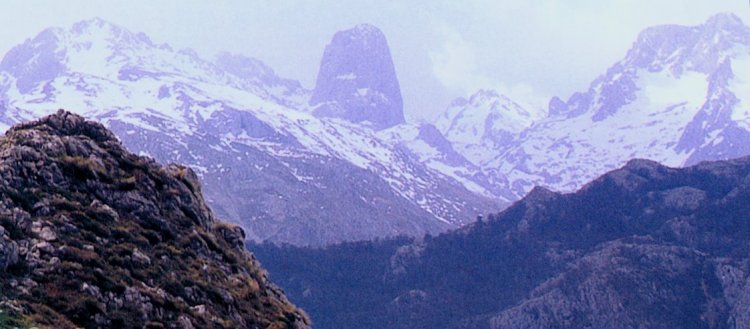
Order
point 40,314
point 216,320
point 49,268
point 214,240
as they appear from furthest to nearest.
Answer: point 214,240
point 216,320
point 49,268
point 40,314

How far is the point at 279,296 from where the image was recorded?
6494cm

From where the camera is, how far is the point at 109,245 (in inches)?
Result: 2178

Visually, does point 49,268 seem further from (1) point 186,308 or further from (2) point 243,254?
(2) point 243,254

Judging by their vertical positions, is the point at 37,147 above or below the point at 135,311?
above

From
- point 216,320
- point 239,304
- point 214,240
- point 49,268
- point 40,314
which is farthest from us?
point 214,240

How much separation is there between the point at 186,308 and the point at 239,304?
18.5 ft

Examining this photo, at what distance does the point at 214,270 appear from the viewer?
59.3 meters

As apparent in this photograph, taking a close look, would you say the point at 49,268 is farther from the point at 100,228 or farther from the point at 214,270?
the point at 214,270

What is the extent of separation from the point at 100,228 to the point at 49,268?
21.2 feet

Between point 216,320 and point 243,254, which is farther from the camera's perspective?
point 243,254

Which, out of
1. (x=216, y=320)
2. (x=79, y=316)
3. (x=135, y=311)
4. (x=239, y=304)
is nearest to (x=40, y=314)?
(x=79, y=316)

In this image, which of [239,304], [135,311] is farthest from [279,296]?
[135,311]

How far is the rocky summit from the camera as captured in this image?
48281 mm

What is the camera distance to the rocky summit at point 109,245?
158 feet
